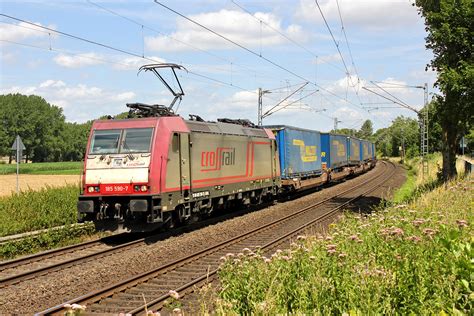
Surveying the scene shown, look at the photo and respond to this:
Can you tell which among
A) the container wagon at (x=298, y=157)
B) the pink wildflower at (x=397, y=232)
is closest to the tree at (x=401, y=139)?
the container wagon at (x=298, y=157)

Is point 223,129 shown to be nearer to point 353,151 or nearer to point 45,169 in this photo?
point 353,151

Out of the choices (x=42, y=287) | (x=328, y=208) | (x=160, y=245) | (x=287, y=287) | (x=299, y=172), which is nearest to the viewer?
(x=287, y=287)

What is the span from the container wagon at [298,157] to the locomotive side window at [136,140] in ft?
36.7

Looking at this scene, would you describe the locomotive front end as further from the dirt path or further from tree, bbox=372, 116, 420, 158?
tree, bbox=372, 116, 420, 158

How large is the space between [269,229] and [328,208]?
5.61m

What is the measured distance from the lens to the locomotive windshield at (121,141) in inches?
532

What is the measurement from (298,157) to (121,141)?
13405mm

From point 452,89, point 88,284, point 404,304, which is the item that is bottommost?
point 88,284

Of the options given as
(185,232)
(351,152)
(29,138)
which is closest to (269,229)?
(185,232)

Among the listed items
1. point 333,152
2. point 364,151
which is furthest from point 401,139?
point 333,152

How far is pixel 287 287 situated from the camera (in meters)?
5.54

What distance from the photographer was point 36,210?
51.7 ft

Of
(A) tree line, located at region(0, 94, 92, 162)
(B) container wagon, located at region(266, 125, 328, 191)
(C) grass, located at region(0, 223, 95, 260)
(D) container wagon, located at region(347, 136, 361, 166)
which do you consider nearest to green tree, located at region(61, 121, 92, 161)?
(A) tree line, located at region(0, 94, 92, 162)

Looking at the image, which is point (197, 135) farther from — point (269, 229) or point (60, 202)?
point (60, 202)
